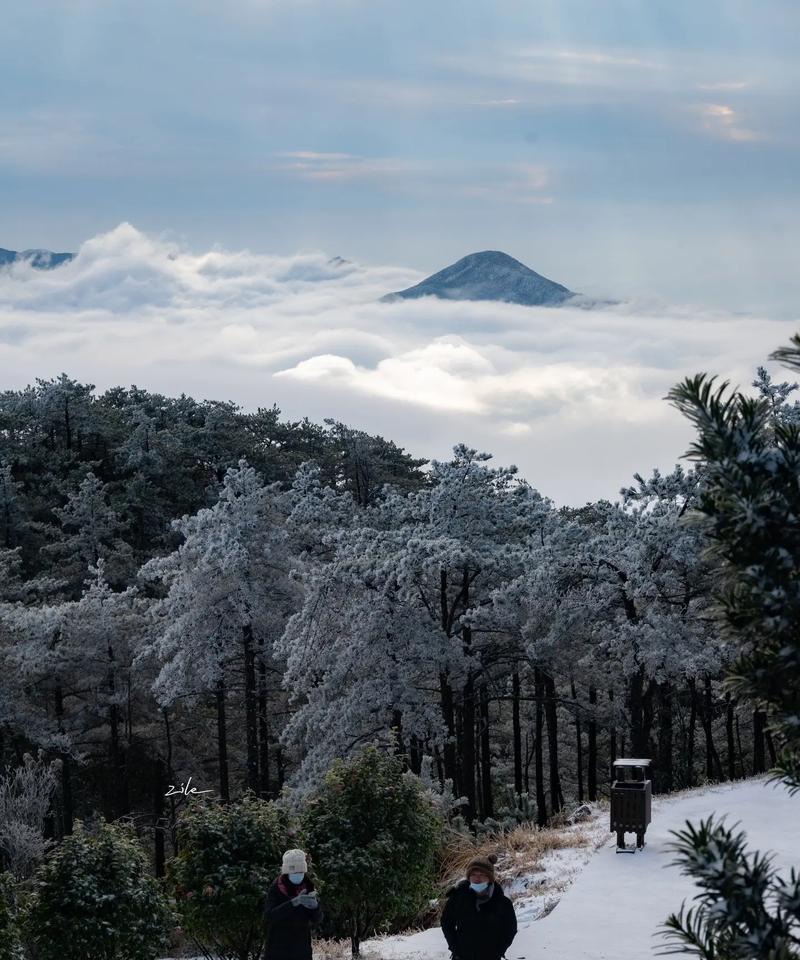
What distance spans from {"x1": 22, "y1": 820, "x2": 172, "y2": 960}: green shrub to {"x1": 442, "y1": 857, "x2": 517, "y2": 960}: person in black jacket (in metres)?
4.84

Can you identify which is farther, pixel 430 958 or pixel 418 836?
pixel 418 836

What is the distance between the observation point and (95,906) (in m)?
A: 11.4

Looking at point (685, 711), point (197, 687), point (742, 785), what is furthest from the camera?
point (685, 711)

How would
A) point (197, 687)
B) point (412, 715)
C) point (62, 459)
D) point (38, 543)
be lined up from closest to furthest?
point (412, 715), point (197, 687), point (38, 543), point (62, 459)

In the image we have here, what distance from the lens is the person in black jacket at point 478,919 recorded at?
310 inches

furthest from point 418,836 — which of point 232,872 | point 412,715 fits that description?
point 412,715

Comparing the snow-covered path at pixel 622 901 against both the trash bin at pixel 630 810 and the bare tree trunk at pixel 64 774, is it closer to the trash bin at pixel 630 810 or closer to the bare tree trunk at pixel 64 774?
the trash bin at pixel 630 810

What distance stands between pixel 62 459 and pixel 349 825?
200ft

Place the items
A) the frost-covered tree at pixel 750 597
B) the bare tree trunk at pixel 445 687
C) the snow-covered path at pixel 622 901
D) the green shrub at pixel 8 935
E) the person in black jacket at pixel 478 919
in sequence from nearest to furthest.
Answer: the frost-covered tree at pixel 750 597
the person in black jacket at pixel 478 919
the green shrub at pixel 8 935
the snow-covered path at pixel 622 901
the bare tree trunk at pixel 445 687

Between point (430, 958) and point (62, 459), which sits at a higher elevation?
point (62, 459)

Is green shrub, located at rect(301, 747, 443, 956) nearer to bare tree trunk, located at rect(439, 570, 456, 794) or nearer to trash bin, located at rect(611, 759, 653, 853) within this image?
trash bin, located at rect(611, 759, 653, 853)

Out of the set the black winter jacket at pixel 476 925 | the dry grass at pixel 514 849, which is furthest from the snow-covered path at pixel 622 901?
the black winter jacket at pixel 476 925

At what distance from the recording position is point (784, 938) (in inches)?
167

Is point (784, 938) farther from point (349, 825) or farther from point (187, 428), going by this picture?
point (187, 428)
